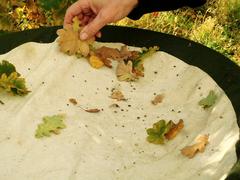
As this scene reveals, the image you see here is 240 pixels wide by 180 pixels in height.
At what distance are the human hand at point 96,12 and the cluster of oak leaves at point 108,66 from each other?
5cm

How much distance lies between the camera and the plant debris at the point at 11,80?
1.72 meters

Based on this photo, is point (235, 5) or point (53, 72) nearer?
point (53, 72)

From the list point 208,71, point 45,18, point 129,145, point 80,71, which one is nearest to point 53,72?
point 80,71

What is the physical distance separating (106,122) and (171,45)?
0.48m

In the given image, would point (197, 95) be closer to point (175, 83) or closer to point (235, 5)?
point (175, 83)

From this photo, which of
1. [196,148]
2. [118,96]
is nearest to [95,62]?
[118,96]

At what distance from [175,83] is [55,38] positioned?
1.76 feet

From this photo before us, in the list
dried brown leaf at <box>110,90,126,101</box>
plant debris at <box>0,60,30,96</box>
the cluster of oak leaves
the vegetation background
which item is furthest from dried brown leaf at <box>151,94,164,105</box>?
the vegetation background

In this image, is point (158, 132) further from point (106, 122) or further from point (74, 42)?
point (74, 42)

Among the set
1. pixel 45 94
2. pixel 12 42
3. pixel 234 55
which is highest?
pixel 12 42

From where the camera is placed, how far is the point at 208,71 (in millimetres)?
1814

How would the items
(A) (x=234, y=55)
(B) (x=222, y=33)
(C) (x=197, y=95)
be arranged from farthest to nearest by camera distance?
(B) (x=222, y=33), (A) (x=234, y=55), (C) (x=197, y=95)

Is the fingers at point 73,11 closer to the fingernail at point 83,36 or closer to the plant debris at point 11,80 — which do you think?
the fingernail at point 83,36

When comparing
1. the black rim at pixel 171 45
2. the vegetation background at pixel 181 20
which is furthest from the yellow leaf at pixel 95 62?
the vegetation background at pixel 181 20
